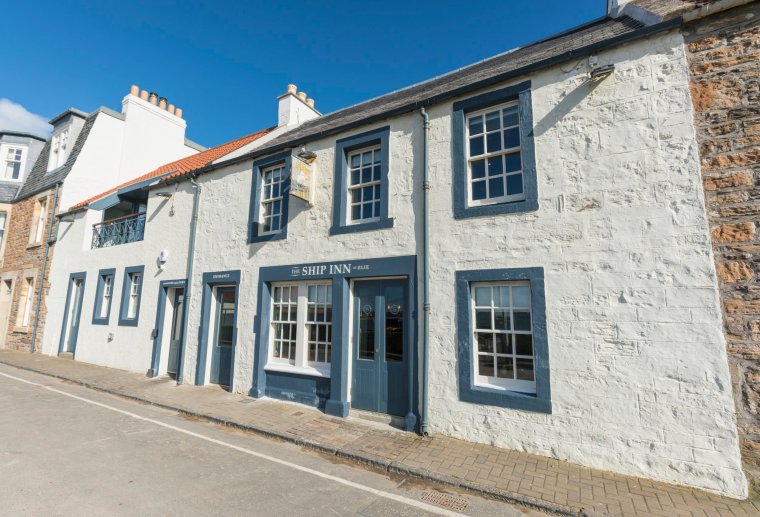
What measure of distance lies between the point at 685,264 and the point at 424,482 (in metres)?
4.52

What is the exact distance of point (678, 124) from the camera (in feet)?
17.0

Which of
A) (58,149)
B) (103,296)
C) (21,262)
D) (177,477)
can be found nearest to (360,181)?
(177,477)

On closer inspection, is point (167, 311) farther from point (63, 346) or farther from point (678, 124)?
point (678, 124)

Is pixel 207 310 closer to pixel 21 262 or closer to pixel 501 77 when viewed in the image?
pixel 501 77

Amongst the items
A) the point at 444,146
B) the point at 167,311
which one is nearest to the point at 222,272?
the point at 167,311

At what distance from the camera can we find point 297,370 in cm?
813

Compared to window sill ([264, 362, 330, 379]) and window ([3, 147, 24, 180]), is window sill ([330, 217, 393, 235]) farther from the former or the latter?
window ([3, 147, 24, 180])

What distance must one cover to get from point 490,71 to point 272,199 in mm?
5832

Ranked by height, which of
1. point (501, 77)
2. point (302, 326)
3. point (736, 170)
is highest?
point (501, 77)

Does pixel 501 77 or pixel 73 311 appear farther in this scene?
pixel 73 311

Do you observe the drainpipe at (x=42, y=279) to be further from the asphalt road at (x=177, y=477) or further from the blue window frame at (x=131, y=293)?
the asphalt road at (x=177, y=477)

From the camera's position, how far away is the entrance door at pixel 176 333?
10909 mm

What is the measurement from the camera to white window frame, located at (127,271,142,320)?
1224cm

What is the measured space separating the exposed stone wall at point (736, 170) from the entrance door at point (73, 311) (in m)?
18.7
